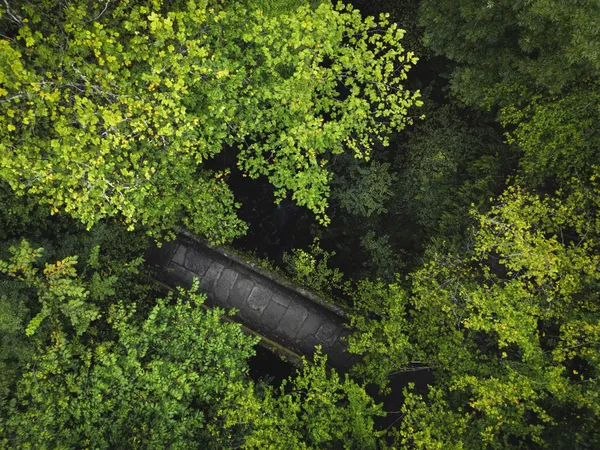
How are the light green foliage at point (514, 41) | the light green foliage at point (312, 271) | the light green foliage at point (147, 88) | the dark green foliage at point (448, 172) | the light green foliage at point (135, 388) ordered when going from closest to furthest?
the light green foliage at point (147, 88)
the light green foliage at point (514, 41)
the light green foliage at point (135, 388)
the dark green foliage at point (448, 172)
the light green foliage at point (312, 271)

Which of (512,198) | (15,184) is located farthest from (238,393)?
(512,198)

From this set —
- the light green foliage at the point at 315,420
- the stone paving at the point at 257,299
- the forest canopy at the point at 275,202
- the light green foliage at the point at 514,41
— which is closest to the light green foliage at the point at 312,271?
the stone paving at the point at 257,299

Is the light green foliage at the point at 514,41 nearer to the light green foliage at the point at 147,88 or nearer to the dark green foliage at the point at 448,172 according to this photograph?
the dark green foliage at the point at 448,172

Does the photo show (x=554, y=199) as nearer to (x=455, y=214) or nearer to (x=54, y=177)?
(x=455, y=214)

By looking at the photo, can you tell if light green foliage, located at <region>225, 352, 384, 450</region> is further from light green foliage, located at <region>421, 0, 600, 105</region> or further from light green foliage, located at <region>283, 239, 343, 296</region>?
light green foliage, located at <region>421, 0, 600, 105</region>

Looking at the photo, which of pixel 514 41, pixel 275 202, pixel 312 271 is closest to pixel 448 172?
pixel 514 41

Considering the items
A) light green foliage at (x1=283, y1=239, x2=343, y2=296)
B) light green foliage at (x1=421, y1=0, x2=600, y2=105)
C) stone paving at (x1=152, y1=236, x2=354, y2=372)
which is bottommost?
stone paving at (x1=152, y1=236, x2=354, y2=372)

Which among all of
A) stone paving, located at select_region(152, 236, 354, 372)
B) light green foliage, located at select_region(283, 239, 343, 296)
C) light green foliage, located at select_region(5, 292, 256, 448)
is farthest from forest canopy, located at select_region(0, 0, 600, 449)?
light green foliage, located at select_region(283, 239, 343, 296)
